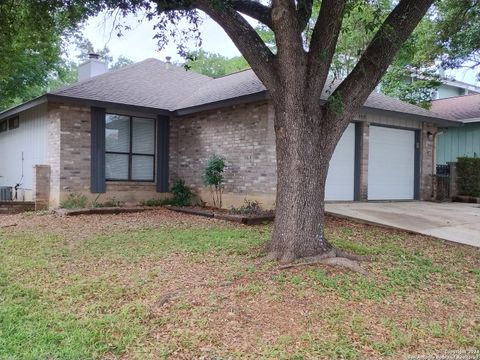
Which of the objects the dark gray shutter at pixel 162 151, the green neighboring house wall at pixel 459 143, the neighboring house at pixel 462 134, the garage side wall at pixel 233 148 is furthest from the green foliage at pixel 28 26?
the green neighboring house wall at pixel 459 143

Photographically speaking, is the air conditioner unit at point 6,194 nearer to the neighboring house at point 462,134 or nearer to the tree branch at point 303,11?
the tree branch at point 303,11

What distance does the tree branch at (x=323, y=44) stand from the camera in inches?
212

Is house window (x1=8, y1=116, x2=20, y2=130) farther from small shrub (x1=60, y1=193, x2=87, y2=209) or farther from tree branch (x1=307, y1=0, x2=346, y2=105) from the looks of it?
tree branch (x1=307, y1=0, x2=346, y2=105)

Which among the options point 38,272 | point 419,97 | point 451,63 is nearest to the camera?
point 38,272

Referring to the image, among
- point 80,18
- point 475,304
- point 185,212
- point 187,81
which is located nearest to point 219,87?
point 187,81

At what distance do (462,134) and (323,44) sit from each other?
46.8 ft

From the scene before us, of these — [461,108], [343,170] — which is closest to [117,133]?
[343,170]

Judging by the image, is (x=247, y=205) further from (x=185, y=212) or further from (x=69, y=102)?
(x=69, y=102)

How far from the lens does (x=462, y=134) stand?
17.2 metres

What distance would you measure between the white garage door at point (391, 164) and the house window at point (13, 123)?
1130 cm

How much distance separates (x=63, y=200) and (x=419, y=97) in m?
15.7

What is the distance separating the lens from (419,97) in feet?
62.1

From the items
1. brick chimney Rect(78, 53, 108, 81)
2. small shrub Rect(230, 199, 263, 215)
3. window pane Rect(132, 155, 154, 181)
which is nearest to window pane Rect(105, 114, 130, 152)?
window pane Rect(132, 155, 154, 181)

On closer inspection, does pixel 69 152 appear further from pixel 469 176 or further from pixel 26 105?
pixel 469 176
